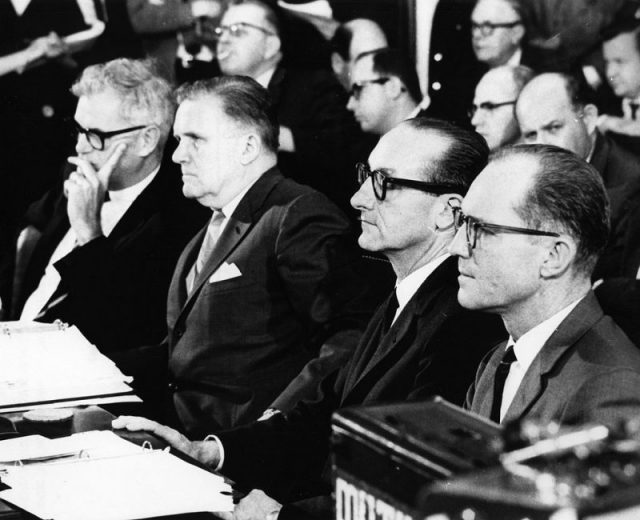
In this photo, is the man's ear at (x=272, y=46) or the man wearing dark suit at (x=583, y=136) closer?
the man wearing dark suit at (x=583, y=136)

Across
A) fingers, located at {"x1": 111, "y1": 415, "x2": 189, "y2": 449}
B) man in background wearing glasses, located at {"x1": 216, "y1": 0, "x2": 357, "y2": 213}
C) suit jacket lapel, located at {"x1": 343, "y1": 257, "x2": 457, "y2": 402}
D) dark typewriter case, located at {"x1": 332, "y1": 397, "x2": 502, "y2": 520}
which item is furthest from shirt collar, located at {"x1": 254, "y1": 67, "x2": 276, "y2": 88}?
dark typewriter case, located at {"x1": 332, "y1": 397, "x2": 502, "y2": 520}

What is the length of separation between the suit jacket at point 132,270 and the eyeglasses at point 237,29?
63 cm

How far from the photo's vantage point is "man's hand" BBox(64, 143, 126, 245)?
14.1 feet

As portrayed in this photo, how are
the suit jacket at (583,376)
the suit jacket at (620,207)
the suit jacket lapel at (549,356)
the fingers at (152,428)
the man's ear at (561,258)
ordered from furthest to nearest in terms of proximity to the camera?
the suit jacket at (620,207), the fingers at (152,428), the man's ear at (561,258), the suit jacket lapel at (549,356), the suit jacket at (583,376)

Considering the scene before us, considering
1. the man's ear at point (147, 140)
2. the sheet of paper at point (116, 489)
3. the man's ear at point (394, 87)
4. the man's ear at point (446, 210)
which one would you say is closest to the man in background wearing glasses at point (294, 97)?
the man's ear at point (394, 87)

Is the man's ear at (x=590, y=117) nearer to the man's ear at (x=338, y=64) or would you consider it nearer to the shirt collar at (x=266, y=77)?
the man's ear at (x=338, y=64)

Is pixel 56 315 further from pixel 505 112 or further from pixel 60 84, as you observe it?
pixel 505 112

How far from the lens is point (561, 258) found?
2.16 meters

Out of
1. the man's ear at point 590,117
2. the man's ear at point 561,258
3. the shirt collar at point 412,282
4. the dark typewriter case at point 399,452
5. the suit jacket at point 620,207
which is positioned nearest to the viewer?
the dark typewriter case at point 399,452

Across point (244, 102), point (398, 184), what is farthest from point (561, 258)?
point (244, 102)

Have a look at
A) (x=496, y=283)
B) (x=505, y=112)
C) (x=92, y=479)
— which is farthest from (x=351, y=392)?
(x=505, y=112)

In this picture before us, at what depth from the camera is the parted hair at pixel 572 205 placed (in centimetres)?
216

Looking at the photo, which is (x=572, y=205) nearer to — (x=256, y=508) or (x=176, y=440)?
(x=256, y=508)

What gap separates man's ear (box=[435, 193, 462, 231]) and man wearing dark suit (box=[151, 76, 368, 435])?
0.49 meters
